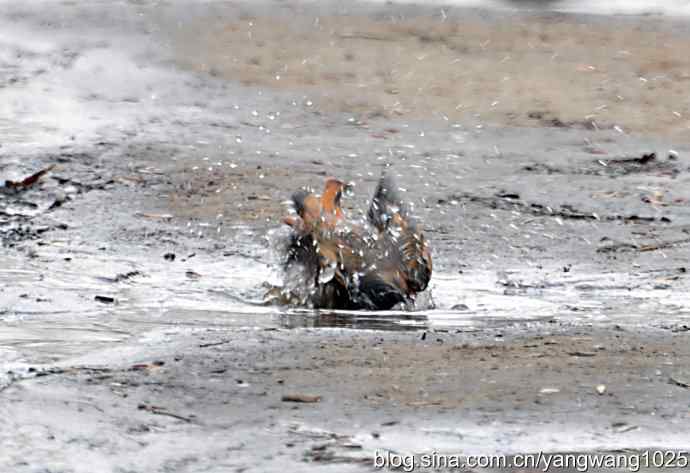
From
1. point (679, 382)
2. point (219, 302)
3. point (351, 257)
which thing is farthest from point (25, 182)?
point (679, 382)

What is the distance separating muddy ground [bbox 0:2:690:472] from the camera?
554 cm

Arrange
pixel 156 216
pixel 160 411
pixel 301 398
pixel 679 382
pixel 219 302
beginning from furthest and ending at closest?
1. pixel 156 216
2. pixel 219 302
3. pixel 679 382
4. pixel 301 398
5. pixel 160 411

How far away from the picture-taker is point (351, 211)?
1044 centimetres

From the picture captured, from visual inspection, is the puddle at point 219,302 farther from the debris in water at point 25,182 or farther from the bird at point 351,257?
the debris in water at point 25,182

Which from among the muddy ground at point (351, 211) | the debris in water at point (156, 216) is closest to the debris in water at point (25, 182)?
A: the muddy ground at point (351, 211)

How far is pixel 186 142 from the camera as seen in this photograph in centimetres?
1234

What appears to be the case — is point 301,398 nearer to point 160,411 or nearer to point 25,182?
point 160,411

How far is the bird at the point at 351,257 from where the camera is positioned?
794 centimetres

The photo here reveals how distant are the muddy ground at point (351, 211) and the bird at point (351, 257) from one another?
195 mm

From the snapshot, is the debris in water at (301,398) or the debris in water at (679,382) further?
the debris in water at (679,382)

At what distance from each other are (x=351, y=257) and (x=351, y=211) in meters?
2.40

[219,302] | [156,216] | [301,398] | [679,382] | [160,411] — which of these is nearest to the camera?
[160,411]

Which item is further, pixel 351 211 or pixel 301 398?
pixel 351 211

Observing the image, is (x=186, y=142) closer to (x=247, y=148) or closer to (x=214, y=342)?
(x=247, y=148)
